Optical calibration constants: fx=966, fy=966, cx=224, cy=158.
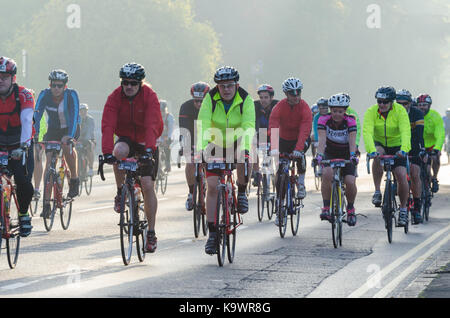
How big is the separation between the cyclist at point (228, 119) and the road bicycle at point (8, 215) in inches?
77.1

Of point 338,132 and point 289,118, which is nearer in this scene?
point 338,132

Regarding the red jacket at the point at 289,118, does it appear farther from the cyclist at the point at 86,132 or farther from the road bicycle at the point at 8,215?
the cyclist at the point at 86,132

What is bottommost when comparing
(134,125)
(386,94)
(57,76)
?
(134,125)

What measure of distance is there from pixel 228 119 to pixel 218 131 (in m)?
0.20

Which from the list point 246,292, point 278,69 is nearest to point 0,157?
point 246,292

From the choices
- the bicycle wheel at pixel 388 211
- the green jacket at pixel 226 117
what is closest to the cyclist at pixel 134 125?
the green jacket at pixel 226 117

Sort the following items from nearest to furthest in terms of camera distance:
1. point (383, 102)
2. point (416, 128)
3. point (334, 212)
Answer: point (334, 212) → point (383, 102) → point (416, 128)

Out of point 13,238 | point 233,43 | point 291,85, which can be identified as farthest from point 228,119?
point 233,43

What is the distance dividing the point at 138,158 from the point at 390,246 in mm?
3998

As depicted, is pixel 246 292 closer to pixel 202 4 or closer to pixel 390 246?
pixel 390 246

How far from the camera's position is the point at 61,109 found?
13672 millimetres

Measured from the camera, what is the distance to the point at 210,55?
57.0 meters

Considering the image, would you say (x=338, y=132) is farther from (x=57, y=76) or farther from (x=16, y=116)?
(x=16, y=116)

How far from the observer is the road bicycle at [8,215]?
9273mm
